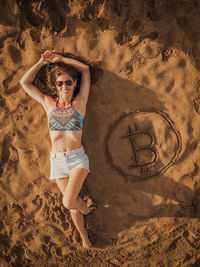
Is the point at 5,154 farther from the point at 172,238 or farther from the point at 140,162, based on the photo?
the point at 172,238

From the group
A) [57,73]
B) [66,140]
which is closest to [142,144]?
[66,140]


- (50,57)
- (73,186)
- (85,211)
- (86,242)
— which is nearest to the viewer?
(73,186)

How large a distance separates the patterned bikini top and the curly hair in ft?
1.29

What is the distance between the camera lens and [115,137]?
3.50 metres

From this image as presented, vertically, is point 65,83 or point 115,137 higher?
point 65,83

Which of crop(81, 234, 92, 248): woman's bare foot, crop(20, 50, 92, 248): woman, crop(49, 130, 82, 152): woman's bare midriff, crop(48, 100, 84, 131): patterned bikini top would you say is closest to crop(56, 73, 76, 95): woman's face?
crop(20, 50, 92, 248): woman

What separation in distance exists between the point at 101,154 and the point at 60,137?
82 centimetres

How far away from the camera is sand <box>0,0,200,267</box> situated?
3367mm

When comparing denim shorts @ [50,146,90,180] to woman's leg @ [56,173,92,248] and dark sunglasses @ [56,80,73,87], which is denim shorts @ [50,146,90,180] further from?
dark sunglasses @ [56,80,73,87]

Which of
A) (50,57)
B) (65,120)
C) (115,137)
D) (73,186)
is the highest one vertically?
(50,57)

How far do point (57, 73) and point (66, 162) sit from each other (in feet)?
4.56

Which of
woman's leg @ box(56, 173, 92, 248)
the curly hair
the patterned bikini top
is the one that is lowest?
woman's leg @ box(56, 173, 92, 248)

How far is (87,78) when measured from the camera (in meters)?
3.22

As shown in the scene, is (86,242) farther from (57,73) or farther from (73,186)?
(57,73)
